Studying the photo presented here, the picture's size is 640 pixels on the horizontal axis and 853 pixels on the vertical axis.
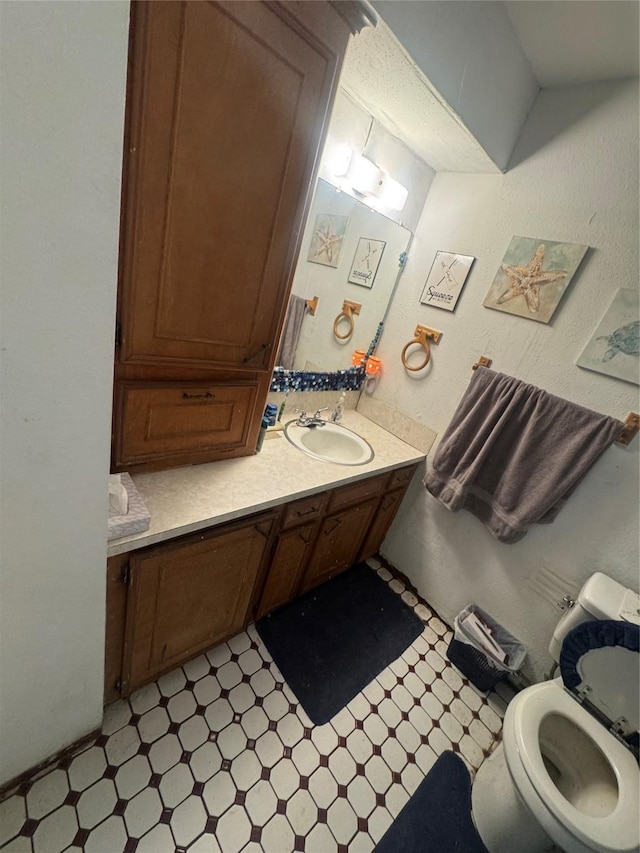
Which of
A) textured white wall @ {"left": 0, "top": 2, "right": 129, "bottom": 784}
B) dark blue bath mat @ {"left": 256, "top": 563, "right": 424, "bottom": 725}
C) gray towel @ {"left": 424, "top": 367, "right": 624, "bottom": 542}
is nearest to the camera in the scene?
textured white wall @ {"left": 0, "top": 2, "right": 129, "bottom": 784}

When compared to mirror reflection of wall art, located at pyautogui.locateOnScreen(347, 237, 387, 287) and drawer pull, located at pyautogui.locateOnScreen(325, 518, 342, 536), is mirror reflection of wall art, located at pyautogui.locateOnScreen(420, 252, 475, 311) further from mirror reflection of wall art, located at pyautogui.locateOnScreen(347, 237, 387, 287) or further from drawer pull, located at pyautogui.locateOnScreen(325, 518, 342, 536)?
drawer pull, located at pyautogui.locateOnScreen(325, 518, 342, 536)

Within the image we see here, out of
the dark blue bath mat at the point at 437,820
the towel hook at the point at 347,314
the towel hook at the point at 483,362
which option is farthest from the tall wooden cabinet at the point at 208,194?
the dark blue bath mat at the point at 437,820

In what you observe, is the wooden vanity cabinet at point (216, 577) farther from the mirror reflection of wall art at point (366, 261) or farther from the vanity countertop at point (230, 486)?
the mirror reflection of wall art at point (366, 261)

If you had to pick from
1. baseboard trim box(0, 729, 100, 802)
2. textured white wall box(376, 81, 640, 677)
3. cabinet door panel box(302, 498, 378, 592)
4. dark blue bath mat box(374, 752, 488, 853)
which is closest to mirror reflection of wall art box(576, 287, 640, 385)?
textured white wall box(376, 81, 640, 677)

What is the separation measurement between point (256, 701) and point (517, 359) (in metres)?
1.81

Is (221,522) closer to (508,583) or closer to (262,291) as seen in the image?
(262,291)

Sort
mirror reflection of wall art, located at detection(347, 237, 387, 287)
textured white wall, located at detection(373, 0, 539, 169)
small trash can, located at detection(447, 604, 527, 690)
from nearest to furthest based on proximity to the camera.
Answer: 1. textured white wall, located at detection(373, 0, 539, 169)
2. small trash can, located at detection(447, 604, 527, 690)
3. mirror reflection of wall art, located at detection(347, 237, 387, 287)

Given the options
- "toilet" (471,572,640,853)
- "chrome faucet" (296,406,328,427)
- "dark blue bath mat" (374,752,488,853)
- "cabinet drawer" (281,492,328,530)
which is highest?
"chrome faucet" (296,406,328,427)

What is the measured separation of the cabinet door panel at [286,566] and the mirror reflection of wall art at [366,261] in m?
1.25

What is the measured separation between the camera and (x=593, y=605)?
46.6 inches

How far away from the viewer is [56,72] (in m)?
0.39

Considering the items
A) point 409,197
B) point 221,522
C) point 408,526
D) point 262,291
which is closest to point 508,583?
point 408,526

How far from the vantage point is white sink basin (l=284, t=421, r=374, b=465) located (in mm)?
1637

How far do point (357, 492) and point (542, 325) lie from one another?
1.07 m
